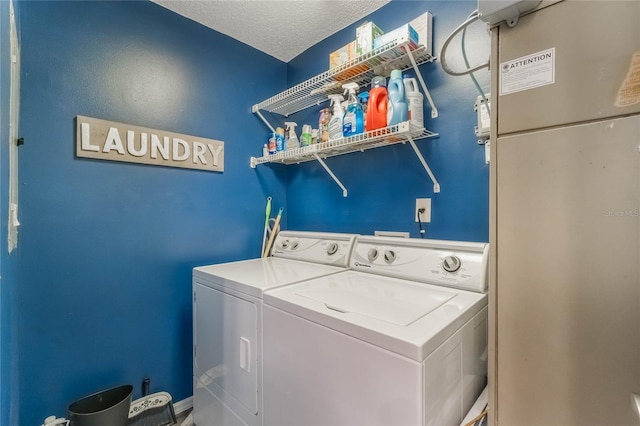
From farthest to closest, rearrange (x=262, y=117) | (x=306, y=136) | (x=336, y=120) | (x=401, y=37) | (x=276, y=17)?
(x=262, y=117), (x=306, y=136), (x=276, y=17), (x=336, y=120), (x=401, y=37)

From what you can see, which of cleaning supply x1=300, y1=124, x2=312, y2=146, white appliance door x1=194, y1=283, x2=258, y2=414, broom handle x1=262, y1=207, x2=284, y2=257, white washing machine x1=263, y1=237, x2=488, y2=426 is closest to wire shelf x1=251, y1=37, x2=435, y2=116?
cleaning supply x1=300, y1=124, x2=312, y2=146

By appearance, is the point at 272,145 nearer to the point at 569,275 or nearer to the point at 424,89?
the point at 424,89

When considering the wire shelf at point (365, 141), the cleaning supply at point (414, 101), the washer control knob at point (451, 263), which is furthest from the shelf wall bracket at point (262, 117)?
the washer control knob at point (451, 263)

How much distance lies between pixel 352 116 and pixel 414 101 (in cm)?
34

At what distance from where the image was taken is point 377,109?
153cm

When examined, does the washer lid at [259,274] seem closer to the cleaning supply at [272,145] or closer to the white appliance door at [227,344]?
the white appliance door at [227,344]

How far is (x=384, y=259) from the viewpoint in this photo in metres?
1.50

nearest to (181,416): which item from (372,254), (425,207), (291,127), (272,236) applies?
(272,236)

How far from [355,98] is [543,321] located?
1403mm

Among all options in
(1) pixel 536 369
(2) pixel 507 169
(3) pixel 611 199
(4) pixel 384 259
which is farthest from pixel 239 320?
(3) pixel 611 199

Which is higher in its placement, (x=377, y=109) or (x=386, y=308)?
(x=377, y=109)

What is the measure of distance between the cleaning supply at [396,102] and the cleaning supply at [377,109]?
0.04 meters

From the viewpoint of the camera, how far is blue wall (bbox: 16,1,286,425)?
1408mm

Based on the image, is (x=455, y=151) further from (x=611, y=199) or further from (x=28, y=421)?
(x=28, y=421)
